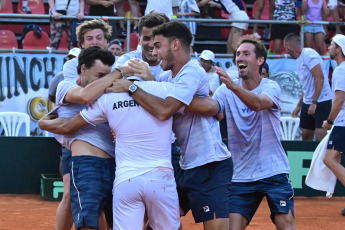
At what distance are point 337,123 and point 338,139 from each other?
22 cm

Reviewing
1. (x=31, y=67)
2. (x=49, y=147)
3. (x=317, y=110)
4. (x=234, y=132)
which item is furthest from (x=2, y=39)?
(x=234, y=132)

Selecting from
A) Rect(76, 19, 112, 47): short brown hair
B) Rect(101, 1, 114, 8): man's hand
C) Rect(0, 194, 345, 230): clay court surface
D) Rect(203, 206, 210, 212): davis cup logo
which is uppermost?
Rect(76, 19, 112, 47): short brown hair

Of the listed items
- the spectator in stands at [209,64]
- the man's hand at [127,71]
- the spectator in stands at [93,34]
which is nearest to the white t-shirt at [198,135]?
the man's hand at [127,71]

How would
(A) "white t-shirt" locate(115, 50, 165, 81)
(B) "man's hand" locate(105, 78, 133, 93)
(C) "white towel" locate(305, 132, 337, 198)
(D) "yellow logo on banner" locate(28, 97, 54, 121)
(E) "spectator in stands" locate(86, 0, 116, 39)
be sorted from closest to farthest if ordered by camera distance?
1. (B) "man's hand" locate(105, 78, 133, 93)
2. (A) "white t-shirt" locate(115, 50, 165, 81)
3. (C) "white towel" locate(305, 132, 337, 198)
4. (D) "yellow logo on banner" locate(28, 97, 54, 121)
5. (E) "spectator in stands" locate(86, 0, 116, 39)

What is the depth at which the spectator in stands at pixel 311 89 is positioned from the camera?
36.5 ft

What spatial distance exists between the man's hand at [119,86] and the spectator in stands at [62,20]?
26.5 feet

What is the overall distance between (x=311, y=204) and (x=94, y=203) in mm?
6115

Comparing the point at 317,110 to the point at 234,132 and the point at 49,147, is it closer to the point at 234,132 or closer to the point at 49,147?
the point at 49,147

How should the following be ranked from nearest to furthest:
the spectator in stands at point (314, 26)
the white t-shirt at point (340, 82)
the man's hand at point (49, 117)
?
the man's hand at point (49, 117) → the white t-shirt at point (340, 82) → the spectator in stands at point (314, 26)

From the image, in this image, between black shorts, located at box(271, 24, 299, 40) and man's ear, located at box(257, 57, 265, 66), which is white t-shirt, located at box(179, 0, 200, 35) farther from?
man's ear, located at box(257, 57, 265, 66)

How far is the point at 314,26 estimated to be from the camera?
14.0 metres

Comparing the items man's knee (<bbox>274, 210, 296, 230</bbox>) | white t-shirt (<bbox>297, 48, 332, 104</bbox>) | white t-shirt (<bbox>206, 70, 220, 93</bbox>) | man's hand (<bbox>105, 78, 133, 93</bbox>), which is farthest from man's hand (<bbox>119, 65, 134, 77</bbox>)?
white t-shirt (<bbox>206, 70, 220, 93</bbox>)

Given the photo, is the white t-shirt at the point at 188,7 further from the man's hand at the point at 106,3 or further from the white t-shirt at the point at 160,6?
the man's hand at the point at 106,3

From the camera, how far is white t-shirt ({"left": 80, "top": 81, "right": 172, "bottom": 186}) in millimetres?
4797
